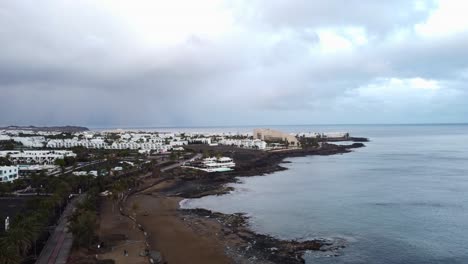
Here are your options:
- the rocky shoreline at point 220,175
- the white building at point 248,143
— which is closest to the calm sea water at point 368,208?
the rocky shoreline at point 220,175

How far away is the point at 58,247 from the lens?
80.5 feet

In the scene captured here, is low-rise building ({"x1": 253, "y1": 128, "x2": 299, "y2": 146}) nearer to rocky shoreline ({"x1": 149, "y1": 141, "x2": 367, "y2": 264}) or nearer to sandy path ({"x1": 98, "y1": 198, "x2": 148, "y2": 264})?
rocky shoreline ({"x1": 149, "y1": 141, "x2": 367, "y2": 264})

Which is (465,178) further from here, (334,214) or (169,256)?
(169,256)

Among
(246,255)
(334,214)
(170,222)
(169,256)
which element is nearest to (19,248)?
(169,256)

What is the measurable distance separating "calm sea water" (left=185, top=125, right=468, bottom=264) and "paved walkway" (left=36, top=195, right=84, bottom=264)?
45.3ft

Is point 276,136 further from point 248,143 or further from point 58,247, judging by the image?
point 58,247

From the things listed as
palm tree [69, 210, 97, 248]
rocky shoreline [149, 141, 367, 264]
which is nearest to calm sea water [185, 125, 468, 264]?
rocky shoreline [149, 141, 367, 264]

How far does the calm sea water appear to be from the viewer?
28.4 meters

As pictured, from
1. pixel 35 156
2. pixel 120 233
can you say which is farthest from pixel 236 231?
pixel 35 156

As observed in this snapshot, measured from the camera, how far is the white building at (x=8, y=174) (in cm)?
4997

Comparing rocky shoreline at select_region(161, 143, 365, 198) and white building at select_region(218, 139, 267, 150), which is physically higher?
white building at select_region(218, 139, 267, 150)

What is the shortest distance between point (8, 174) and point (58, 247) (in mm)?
31179

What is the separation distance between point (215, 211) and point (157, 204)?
6481 millimetres

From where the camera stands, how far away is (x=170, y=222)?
34.9m
